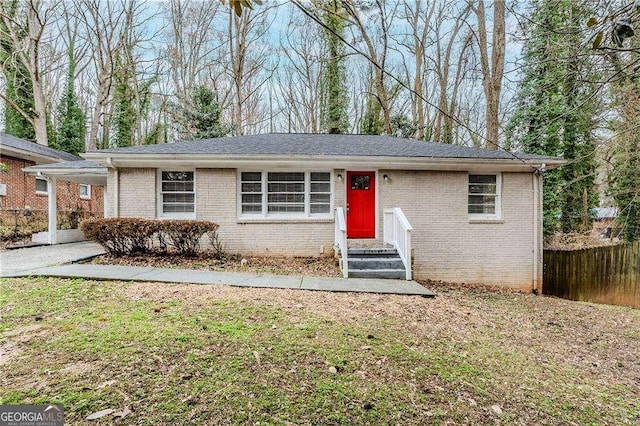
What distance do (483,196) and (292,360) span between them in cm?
837

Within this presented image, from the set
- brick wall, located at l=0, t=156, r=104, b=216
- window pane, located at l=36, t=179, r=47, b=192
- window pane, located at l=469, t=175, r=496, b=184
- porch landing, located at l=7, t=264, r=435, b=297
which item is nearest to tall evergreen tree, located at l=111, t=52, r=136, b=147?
brick wall, located at l=0, t=156, r=104, b=216

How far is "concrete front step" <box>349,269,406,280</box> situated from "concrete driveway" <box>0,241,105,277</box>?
647cm

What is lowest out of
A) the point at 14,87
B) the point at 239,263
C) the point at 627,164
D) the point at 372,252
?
the point at 239,263

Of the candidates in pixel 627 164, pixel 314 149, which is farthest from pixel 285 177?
pixel 627 164

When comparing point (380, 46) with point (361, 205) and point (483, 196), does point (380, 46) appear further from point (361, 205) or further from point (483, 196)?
point (361, 205)

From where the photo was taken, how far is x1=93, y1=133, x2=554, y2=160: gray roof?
28.9 feet

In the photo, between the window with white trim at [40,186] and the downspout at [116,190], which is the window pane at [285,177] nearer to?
the downspout at [116,190]

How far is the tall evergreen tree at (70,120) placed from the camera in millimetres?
21266

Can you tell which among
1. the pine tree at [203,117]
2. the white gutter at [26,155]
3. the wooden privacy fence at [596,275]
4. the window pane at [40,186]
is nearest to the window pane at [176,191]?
the pine tree at [203,117]

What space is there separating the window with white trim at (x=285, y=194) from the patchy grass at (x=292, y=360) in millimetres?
4117

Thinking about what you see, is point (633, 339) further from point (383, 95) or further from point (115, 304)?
point (383, 95)

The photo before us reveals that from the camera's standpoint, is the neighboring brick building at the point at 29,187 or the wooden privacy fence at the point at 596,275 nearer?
the wooden privacy fence at the point at 596,275

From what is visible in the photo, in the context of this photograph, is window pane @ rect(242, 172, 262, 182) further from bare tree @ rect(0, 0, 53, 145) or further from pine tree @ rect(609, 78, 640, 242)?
bare tree @ rect(0, 0, 53, 145)

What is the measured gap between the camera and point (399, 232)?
26.8ft
